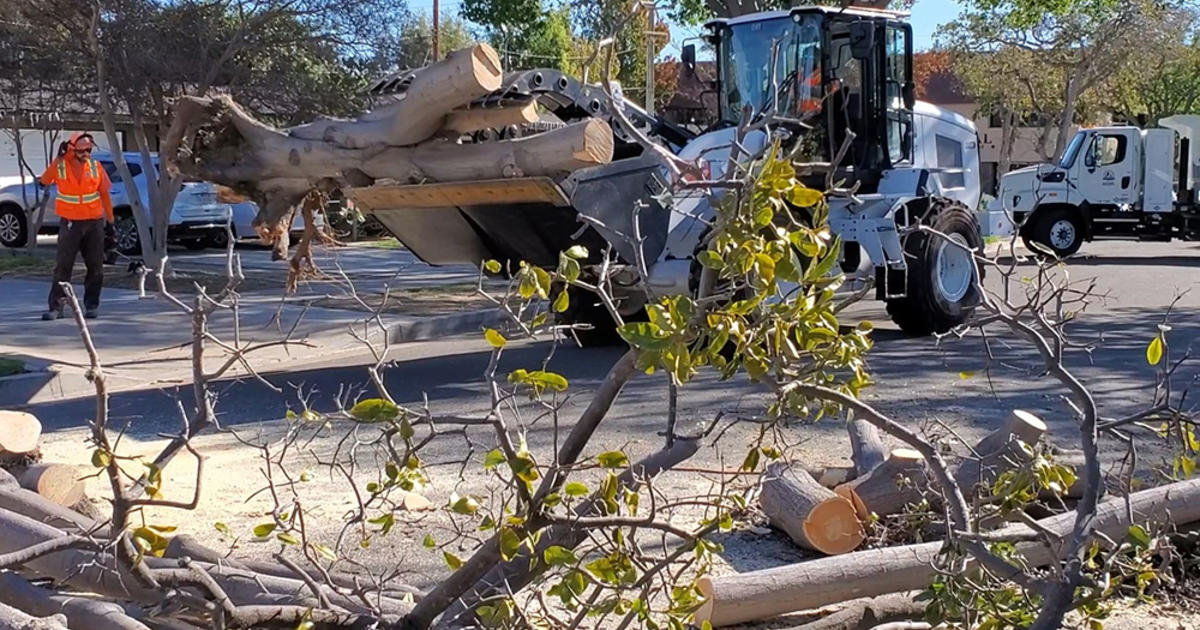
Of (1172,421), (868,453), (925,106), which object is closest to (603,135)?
(868,453)

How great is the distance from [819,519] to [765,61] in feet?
23.7

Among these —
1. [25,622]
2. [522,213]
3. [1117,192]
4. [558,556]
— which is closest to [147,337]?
[522,213]

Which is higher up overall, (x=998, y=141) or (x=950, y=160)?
(x=998, y=141)

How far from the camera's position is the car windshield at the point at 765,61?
11.4m

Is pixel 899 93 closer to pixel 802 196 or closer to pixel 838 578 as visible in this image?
pixel 838 578

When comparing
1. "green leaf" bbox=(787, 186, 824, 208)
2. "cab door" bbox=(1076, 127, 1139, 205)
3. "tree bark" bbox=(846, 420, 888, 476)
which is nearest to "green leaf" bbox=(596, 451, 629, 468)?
"green leaf" bbox=(787, 186, 824, 208)

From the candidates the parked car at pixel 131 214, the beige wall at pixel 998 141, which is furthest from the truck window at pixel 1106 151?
the beige wall at pixel 998 141

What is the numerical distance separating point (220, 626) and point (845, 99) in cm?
925

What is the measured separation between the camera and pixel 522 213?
979 centimetres

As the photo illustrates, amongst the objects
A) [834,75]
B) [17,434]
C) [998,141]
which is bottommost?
[17,434]

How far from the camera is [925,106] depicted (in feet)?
43.8

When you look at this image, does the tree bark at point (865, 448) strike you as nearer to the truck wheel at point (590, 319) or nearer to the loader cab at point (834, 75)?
the truck wheel at point (590, 319)

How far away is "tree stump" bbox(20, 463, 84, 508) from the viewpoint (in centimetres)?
567

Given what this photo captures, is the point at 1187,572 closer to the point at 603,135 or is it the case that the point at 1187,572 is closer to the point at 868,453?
the point at 868,453
